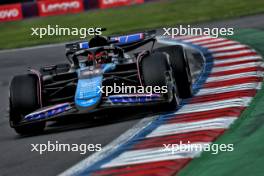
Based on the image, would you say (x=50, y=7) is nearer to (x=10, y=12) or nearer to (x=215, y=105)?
(x=10, y=12)

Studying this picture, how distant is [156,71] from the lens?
1009 centimetres

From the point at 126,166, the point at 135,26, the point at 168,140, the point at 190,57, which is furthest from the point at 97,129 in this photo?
the point at 135,26

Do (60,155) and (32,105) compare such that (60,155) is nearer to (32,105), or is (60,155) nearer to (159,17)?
(32,105)

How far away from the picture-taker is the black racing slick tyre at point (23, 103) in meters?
10.2

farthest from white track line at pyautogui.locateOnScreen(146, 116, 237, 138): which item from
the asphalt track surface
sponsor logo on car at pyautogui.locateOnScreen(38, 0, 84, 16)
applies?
sponsor logo on car at pyautogui.locateOnScreen(38, 0, 84, 16)

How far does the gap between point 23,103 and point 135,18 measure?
2100 centimetres

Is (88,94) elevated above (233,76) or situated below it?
above

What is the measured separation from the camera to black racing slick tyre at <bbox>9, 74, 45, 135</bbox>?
33.5 feet

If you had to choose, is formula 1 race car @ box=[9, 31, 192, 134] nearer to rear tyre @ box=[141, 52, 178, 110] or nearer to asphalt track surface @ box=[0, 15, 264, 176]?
rear tyre @ box=[141, 52, 178, 110]

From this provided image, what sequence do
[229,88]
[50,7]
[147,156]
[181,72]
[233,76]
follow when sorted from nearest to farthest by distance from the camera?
[147,156]
[181,72]
[229,88]
[233,76]
[50,7]

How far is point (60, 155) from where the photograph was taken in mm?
8180

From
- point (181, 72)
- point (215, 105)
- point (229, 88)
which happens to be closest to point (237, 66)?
point (229, 88)

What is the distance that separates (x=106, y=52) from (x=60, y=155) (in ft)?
11.1

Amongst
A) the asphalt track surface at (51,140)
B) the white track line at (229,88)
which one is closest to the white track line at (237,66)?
the white track line at (229,88)
